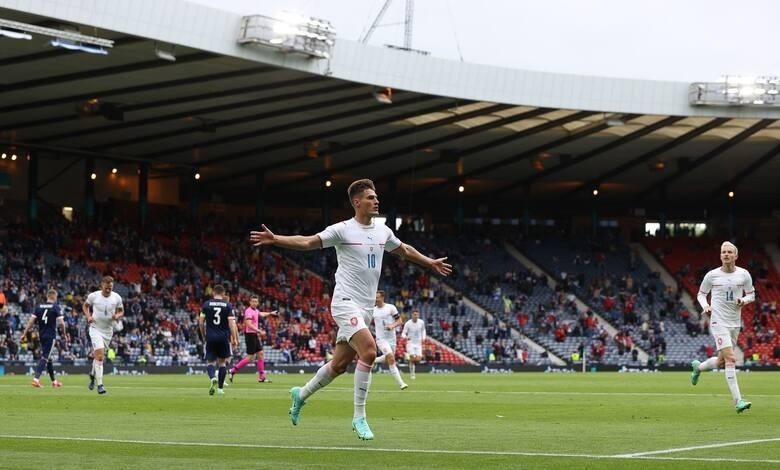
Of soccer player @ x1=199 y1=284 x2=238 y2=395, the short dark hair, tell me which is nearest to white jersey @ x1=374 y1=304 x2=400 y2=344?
soccer player @ x1=199 y1=284 x2=238 y2=395

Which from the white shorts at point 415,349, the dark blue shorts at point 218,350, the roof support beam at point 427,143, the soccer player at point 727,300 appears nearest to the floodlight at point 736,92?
the roof support beam at point 427,143

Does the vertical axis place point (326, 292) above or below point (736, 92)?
below

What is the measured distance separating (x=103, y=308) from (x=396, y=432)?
532 inches

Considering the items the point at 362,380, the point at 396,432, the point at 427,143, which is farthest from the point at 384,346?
the point at 427,143

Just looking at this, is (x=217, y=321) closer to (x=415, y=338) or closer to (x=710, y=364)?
(x=710, y=364)

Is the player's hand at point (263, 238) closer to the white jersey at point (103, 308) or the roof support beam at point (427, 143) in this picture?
the white jersey at point (103, 308)

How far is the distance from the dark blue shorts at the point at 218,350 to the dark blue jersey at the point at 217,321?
81 millimetres

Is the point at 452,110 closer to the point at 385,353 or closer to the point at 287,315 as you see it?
the point at 287,315

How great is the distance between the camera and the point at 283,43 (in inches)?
1832

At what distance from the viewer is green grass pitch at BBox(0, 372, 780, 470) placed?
10.6 m

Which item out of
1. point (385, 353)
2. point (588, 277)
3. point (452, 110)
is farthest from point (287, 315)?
point (385, 353)

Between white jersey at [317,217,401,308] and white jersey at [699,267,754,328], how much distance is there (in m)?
6.94

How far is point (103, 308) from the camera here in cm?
2630

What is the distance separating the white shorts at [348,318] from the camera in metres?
13.1
